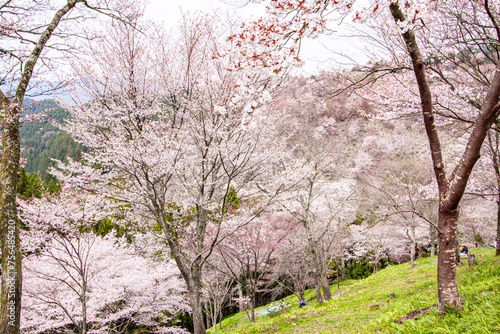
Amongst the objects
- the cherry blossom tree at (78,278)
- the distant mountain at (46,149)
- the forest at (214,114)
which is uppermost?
the distant mountain at (46,149)

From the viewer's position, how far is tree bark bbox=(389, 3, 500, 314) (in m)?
2.78

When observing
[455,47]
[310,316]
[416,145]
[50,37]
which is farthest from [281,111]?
[416,145]

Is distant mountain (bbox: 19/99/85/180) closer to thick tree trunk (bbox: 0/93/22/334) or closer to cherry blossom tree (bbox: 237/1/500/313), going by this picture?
thick tree trunk (bbox: 0/93/22/334)

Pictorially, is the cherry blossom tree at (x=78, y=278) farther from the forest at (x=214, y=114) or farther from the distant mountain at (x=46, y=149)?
the distant mountain at (x=46, y=149)

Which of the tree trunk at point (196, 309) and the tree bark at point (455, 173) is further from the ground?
the tree bark at point (455, 173)

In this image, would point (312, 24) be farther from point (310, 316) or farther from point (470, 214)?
point (470, 214)

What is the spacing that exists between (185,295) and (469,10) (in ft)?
67.1

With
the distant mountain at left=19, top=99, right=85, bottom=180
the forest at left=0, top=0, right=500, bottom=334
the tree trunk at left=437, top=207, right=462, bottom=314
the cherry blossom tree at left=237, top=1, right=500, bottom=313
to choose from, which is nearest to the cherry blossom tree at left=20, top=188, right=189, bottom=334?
the forest at left=0, top=0, right=500, bottom=334

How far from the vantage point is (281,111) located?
25.7 ft

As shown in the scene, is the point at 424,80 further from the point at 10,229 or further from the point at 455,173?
the point at 10,229

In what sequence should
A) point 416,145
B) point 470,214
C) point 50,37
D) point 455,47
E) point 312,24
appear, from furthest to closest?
point 416,145 < point 470,214 < point 455,47 < point 50,37 < point 312,24

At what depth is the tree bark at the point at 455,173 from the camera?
278 cm

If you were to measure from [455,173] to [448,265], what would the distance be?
1123 mm

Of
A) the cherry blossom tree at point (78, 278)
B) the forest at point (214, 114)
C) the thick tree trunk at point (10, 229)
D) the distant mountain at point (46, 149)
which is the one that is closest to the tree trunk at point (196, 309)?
the forest at point (214, 114)
